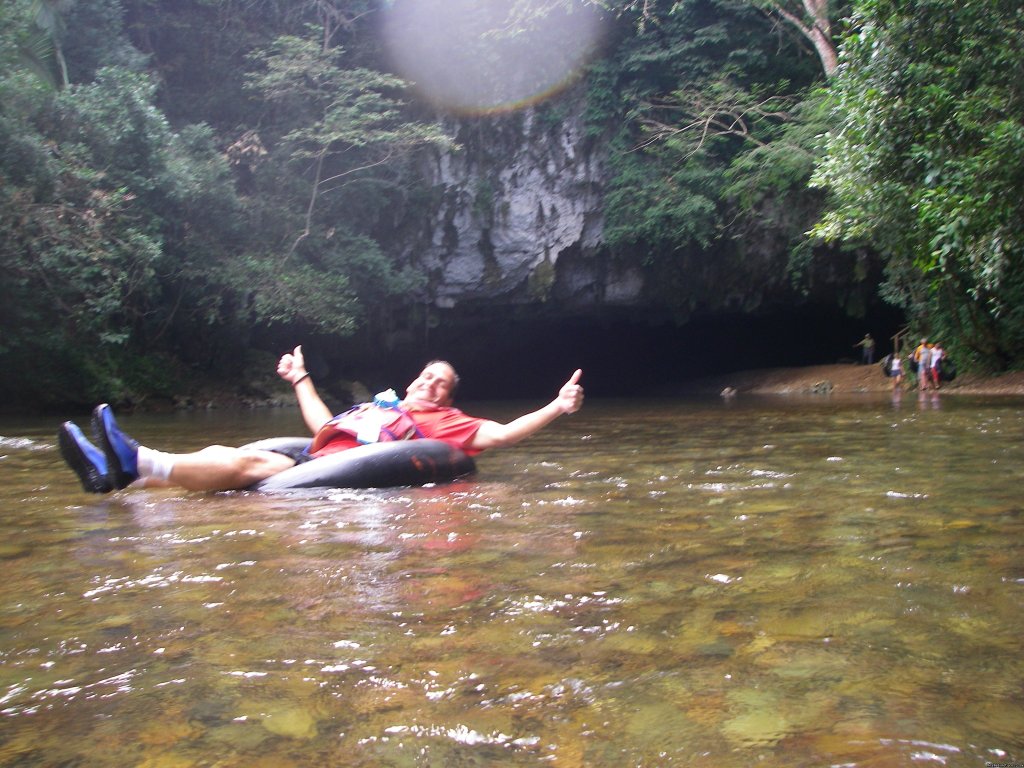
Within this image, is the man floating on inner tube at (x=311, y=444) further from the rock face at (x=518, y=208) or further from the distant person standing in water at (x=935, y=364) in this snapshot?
the rock face at (x=518, y=208)

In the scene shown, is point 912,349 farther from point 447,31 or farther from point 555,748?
point 555,748

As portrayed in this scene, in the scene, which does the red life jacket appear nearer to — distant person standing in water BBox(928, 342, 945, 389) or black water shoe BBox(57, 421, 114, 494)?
Answer: black water shoe BBox(57, 421, 114, 494)

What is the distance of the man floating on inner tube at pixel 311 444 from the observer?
4402 millimetres

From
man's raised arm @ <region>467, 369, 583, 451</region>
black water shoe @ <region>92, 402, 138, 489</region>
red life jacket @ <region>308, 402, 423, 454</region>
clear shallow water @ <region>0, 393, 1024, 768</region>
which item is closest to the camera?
clear shallow water @ <region>0, 393, 1024, 768</region>

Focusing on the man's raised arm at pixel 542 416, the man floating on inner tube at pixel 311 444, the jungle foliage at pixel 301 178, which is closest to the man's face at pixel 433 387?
the man floating on inner tube at pixel 311 444

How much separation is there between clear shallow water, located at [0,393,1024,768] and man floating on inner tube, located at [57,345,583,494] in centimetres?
18

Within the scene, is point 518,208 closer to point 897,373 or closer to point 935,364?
point 897,373

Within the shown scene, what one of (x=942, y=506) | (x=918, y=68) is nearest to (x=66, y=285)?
(x=918, y=68)

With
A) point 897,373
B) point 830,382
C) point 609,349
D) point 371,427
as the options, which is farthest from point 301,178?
point 371,427

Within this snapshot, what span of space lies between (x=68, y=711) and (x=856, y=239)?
1817 centimetres

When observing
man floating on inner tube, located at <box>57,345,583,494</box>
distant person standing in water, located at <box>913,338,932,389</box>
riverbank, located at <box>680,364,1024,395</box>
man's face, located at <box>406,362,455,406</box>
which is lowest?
riverbank, located at <box>680,364,1024,395</box>

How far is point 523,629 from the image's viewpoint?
2.21m

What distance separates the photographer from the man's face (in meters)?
5.48

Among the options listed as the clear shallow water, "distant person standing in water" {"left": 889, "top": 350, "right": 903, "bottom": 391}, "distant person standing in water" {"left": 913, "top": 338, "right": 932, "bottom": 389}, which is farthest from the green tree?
"distant person standing in water" {"left": 889, "top": 350, "right": 903, "bottom": 391}
